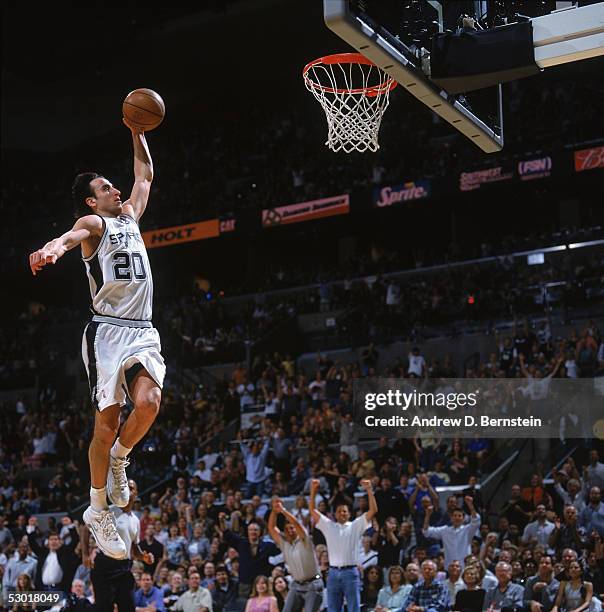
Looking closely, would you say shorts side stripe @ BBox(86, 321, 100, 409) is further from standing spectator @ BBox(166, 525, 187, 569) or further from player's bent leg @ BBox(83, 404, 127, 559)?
standing spectator @ BBox(166, 525, 187, 569)

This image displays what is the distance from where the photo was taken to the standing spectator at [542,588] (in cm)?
1045

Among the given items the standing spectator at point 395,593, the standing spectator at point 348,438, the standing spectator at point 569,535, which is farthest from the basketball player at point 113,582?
the standing spectator at point 348,438

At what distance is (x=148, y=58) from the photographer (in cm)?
2942

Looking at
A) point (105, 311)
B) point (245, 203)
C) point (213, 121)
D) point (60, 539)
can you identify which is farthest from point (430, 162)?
point (105, 311)

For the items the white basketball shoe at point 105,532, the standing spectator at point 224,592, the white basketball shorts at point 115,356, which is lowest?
the standing spectator at point 224,592

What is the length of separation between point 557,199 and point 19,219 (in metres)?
16.1

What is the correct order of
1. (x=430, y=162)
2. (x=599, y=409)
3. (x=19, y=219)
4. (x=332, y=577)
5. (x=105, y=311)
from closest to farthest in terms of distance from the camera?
(x=105, y=311), (x=332, y=577), (x=599, y=409), (x=430, y=162), (x=19, y=219)

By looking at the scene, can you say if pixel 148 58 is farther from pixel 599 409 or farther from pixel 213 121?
pixel 599 409

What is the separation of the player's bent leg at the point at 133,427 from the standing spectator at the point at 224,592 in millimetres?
7014

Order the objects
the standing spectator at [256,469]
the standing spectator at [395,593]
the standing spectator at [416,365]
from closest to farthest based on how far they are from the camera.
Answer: the standing spectator at [395,593], the standing spectator at [256,469], the standing spectator at [416,365]

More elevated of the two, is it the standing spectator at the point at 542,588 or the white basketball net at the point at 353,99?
the white basketball net at the point at 353,99

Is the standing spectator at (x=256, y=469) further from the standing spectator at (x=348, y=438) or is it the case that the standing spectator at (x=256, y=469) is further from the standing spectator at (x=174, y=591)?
the standing spectator at (x=174, y=591)

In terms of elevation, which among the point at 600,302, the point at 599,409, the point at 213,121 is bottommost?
the point at 599,409

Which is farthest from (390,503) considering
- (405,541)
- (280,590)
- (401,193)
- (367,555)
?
(401,193)
